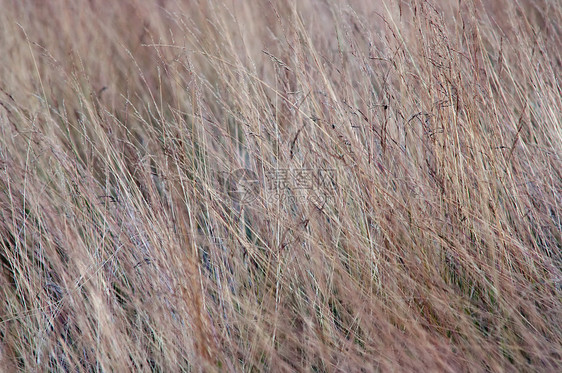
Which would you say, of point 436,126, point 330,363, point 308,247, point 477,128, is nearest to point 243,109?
point 308,247

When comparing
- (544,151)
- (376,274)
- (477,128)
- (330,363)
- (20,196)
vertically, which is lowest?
(330,363)

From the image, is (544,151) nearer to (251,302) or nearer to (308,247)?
(308,247)

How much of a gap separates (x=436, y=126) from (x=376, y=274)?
568 mm

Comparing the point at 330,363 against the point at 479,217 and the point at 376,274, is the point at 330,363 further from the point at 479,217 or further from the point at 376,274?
the point at 479,217

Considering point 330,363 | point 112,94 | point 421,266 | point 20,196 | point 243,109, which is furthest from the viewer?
point 112,94

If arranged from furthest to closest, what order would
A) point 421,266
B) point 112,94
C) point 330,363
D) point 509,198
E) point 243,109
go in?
1. point 112,94
2. point 243,109
3. point 509,198
4. point 421,266
5. point 330,363

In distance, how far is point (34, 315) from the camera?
1.79 m

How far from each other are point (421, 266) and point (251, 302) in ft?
1.93

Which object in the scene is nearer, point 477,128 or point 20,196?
point 477,128

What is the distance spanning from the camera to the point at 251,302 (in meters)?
1.75

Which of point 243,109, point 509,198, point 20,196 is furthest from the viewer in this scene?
point 20,196

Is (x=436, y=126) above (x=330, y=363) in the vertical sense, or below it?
above

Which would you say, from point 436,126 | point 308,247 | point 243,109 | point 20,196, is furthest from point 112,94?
point 436,126

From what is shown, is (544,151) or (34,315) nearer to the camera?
(34,315)
